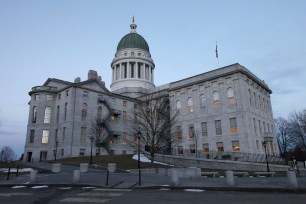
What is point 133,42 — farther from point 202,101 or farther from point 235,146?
point 235,146

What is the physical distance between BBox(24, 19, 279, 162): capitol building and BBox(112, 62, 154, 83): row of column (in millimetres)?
19118

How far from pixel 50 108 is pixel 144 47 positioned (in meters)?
40.9

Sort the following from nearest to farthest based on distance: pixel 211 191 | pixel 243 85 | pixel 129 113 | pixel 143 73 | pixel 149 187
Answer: pixel 211 191
pixel 149 187
pixel 243 85
pixel 129 113
pixel 143 73

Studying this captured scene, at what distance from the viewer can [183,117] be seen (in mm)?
52562

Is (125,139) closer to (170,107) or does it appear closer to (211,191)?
(170,107)

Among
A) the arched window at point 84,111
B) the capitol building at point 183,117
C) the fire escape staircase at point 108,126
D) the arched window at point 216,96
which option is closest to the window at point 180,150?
the capitol building at point 183,117

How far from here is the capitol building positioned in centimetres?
4494

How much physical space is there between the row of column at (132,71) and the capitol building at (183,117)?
19.1 m

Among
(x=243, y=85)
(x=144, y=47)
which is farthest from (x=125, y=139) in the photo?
(x=144, y=47)

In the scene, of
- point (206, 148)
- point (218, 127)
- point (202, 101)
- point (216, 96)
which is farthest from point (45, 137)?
point (216, 96)

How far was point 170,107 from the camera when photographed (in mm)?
55406

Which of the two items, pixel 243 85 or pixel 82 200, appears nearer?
pixel 82 200

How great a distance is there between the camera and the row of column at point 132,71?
7712 centimetres

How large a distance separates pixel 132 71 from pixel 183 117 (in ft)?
106
